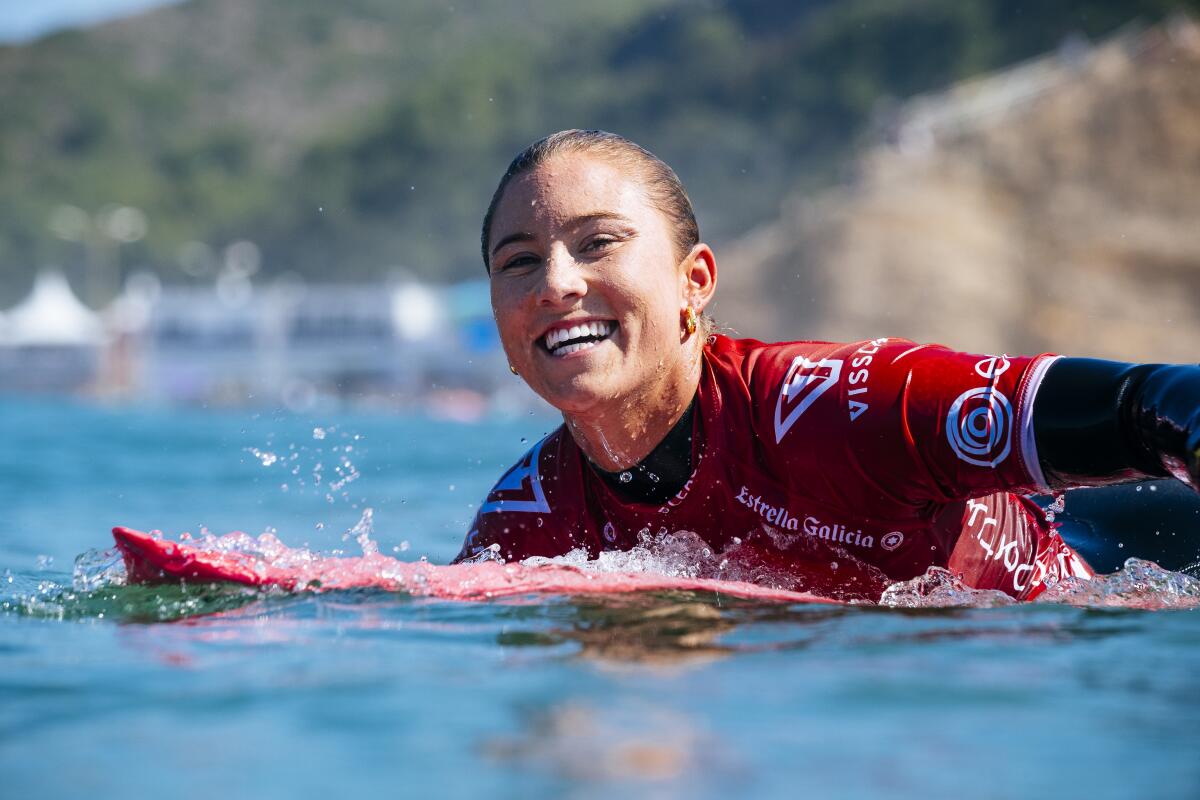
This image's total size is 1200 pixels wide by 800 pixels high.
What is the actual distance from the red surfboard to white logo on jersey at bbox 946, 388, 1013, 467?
512mm

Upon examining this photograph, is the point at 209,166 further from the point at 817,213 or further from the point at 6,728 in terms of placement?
the point at 6,728

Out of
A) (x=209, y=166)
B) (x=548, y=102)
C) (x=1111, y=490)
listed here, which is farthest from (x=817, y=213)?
(x=209, y=166)

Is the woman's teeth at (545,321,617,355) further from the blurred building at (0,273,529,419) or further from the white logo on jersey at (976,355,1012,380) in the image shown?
the blurred building at (0,273,529,419)

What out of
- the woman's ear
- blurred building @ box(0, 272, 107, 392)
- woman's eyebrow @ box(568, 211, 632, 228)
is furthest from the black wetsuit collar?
blurred building @ box(0, 272, 107, 392)

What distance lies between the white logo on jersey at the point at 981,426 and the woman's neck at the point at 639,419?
71 centimetres

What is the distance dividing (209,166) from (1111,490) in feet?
395

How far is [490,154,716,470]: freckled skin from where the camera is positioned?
10.7 feet

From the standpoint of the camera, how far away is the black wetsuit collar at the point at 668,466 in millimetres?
3414

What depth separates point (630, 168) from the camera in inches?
135

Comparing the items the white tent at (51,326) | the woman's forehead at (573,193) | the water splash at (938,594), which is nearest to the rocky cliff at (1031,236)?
the white tent at (51,326)

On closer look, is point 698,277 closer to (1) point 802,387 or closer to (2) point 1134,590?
(1) point 802,387

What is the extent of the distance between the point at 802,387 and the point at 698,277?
0.49 m

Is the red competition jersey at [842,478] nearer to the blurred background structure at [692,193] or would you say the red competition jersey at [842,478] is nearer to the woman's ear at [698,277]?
the woman's ear at [698,277]

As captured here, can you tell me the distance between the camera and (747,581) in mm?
3479
